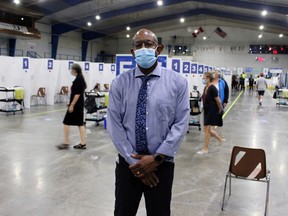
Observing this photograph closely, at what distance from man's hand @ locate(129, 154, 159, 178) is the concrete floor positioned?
69.1 inches

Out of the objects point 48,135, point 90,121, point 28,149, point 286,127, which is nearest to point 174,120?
point 28,149

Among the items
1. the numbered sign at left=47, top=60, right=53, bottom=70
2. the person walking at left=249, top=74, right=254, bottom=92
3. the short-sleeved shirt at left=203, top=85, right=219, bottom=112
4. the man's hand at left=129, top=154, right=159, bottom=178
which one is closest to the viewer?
the man's hand at left=129, top=154, right=159, bottom=178

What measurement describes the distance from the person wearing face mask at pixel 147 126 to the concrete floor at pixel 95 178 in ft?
5.35

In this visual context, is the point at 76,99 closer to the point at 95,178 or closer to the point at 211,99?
the point at 95,178

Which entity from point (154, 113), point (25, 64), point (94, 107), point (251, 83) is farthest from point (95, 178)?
point (251, 83)

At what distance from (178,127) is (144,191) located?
45 cm

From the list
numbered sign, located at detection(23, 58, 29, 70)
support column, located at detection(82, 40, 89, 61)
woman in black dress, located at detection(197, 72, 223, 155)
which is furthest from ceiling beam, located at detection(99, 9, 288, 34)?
woman in black dress, located at detection(197, 72, 223, 155)

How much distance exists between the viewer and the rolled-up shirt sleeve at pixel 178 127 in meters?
1.88

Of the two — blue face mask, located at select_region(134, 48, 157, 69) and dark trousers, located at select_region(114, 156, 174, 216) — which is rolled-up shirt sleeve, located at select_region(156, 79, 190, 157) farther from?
blue face mask, located at select_region(134, 48, 157, 69)

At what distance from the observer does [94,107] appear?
30.3 ft

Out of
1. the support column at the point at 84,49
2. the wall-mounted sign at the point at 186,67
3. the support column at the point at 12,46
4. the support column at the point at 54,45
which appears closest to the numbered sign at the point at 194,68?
the wall-mounted sign at the point at 186,67

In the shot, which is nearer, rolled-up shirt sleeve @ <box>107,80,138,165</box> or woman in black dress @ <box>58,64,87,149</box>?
rolled-up shirt sleeve @ <box>107,80,138,165</box>

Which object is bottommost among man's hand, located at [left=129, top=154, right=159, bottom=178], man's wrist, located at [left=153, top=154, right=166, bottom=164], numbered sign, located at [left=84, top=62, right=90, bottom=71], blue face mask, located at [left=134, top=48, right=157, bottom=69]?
man's hand, located at [left=129, top=154, right=159, bottom=178]

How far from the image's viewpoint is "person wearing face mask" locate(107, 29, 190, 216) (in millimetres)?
1896
